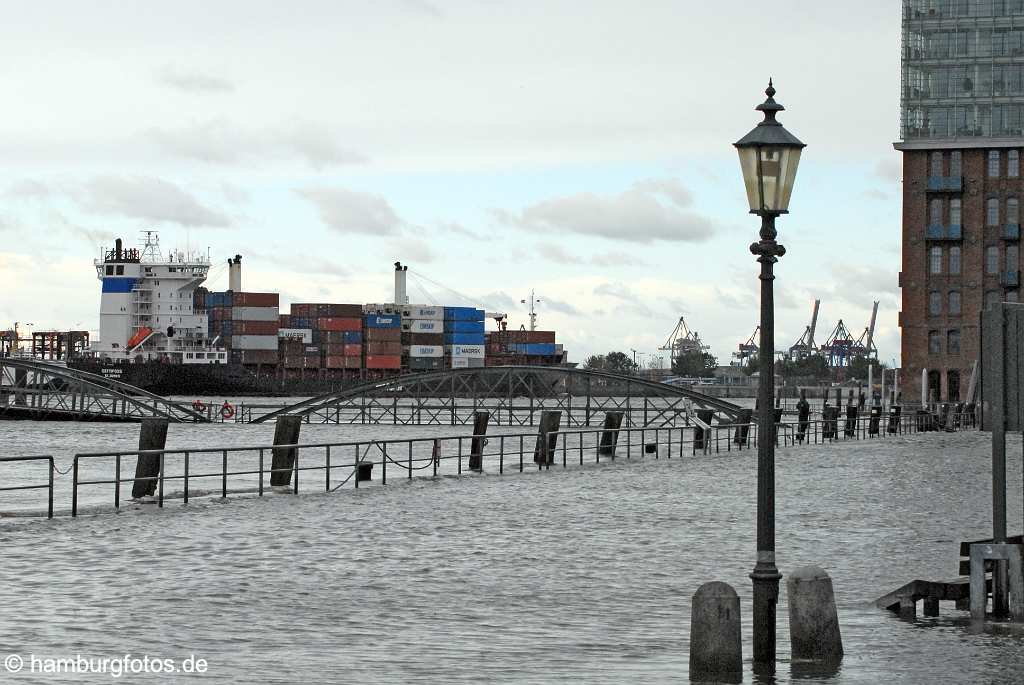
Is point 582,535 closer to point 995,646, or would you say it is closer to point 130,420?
point 995,646

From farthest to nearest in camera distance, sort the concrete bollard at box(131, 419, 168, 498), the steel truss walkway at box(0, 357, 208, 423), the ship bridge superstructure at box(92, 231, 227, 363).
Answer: the ship bridge superstructure at box(92, 231, 227, 363)
the steel truss walkway at box(0, 357, 208, 423)
the concrete bollard at box(131, 419, 168, 498)

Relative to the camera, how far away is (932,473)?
46.0 m

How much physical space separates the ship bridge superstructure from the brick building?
10459 cm

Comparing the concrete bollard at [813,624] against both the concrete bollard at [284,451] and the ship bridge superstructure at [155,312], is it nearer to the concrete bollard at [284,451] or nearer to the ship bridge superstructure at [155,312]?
the concrete bollard at [284,451]

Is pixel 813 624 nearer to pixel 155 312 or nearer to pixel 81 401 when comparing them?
pixel 81 401

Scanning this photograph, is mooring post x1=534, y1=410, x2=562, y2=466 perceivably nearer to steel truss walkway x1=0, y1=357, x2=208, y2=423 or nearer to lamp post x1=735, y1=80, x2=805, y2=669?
lamp post x1=735, y1=80, x2=805, y2=669

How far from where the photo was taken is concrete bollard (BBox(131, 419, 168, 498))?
32938 millimetres

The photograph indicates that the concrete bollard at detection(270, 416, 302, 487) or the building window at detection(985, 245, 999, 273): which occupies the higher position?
the building window at detection(985, 245, 999, 273)

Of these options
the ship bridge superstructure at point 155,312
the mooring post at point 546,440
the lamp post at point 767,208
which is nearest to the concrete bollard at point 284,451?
the mooring post at point 546,440

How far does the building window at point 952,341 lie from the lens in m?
112

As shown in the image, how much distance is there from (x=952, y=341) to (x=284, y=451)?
82.4 meters

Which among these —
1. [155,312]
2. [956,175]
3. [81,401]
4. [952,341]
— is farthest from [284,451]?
[155,312]

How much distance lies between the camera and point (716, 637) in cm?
1230

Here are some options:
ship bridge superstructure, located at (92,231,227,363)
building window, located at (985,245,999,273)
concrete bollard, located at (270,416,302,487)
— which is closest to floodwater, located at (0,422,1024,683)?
concrete bollard, located at (270,416,302,487)
